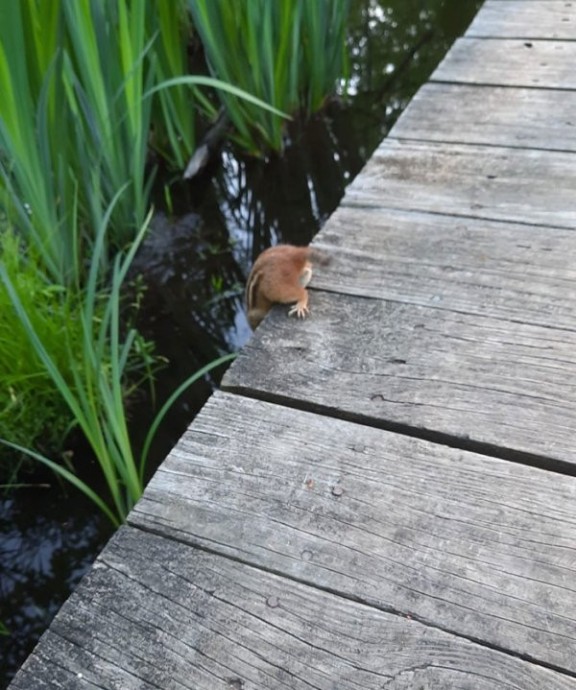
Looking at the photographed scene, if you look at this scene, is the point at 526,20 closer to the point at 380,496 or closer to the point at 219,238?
the point at 219,238

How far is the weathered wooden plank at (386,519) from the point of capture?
45.3 inches

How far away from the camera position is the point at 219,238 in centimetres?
318

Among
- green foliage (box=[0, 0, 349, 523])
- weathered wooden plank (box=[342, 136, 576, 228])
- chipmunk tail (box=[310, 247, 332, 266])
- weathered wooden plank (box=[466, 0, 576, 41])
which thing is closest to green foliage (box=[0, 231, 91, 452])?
green foliage (box=[0, 0, 349, 523])

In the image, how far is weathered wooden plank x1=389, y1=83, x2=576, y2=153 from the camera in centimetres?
227

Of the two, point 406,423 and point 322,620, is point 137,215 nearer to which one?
point 406,423

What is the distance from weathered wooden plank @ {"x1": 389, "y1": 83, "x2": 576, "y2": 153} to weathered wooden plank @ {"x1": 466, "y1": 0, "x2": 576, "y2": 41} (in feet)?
1.59

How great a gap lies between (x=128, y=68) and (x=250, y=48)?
71cm

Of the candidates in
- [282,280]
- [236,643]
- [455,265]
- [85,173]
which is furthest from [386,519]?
[85,173]

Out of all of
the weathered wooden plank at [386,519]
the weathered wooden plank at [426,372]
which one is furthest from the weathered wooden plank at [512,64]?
the weathered wooden plank at [386,519]

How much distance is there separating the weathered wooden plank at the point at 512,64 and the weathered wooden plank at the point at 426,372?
127 centimetres

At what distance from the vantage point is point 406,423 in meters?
1.45

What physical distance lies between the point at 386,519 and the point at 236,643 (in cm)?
32

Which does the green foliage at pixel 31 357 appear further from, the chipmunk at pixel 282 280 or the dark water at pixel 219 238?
the chipmunk at pixel 282 280

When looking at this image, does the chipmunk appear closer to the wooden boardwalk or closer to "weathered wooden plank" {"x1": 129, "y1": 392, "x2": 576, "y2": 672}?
the wooden boardwalk
